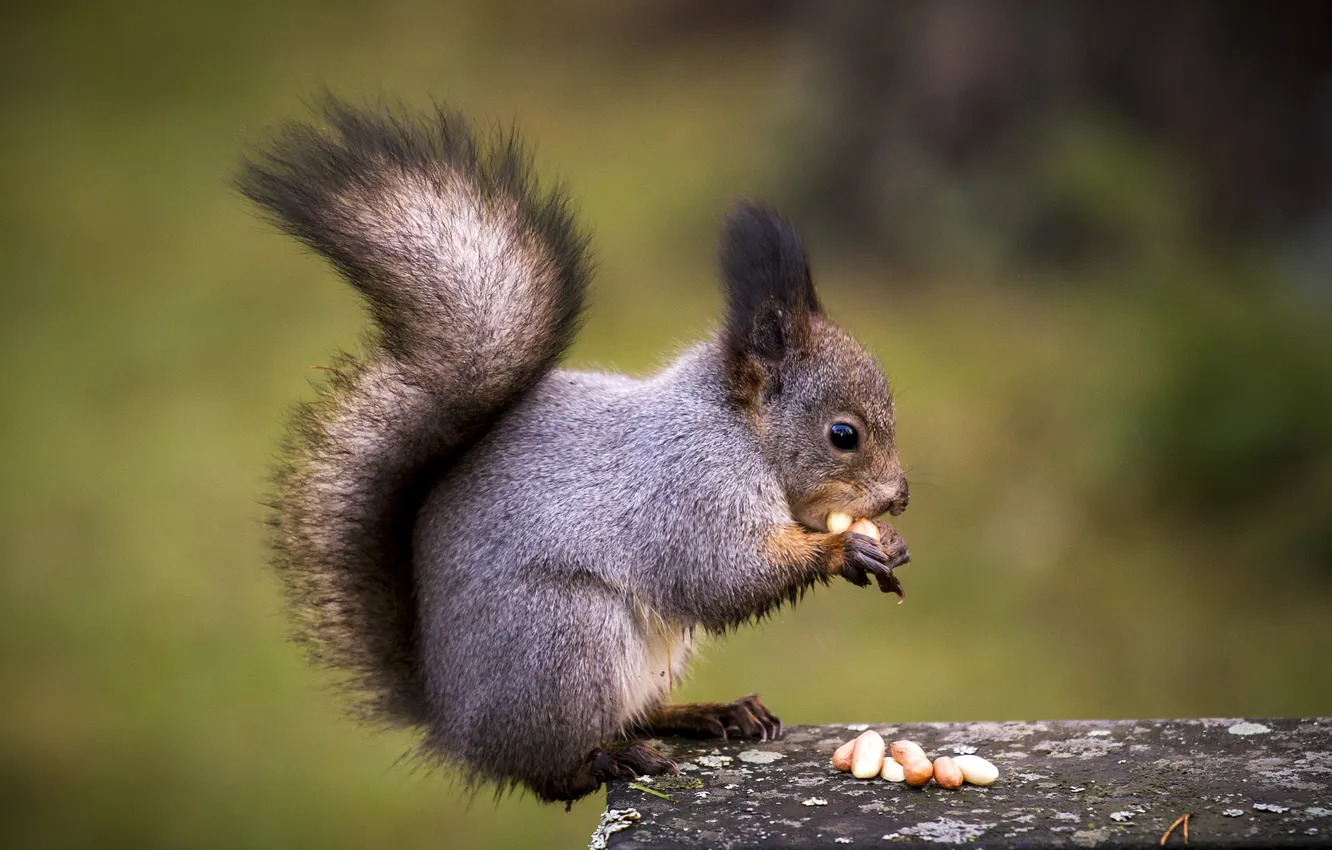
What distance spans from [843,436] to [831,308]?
2.96 metres

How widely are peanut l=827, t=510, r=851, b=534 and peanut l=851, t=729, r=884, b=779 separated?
34 centimetres

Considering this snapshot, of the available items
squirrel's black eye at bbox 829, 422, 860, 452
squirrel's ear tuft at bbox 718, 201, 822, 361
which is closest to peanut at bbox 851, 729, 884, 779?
squirrel's black eye at bbox 829, 422, 860, 452

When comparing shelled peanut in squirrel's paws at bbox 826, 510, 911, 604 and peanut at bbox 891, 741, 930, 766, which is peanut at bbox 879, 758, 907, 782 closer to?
peanut at bbox 891, 741, 930, 766

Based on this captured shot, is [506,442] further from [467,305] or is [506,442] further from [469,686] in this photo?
[469,686]

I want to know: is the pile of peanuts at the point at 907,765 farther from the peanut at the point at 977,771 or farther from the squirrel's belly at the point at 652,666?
the squirrel's belly at the point at 652,666

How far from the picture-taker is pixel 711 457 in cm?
Result: 188

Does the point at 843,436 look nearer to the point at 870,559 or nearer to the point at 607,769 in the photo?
the point at 870,559

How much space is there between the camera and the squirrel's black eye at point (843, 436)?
195 centimetres

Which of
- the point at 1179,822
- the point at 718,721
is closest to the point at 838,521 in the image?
the point at 718,721

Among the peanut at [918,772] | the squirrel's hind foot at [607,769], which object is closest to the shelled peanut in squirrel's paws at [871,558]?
the peanut at [918,772]

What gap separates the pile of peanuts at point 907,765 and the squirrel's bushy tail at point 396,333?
649 mm

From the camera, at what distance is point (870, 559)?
1.76 metres

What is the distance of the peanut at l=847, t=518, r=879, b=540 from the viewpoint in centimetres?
182

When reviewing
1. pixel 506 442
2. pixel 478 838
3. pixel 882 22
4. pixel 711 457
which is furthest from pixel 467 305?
pixel 882 22
